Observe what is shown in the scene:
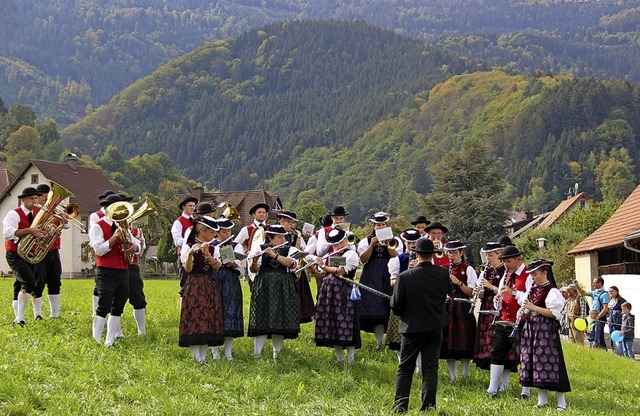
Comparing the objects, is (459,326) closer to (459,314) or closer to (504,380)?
(459,314)

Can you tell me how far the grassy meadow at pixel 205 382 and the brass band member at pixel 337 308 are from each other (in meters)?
0.34

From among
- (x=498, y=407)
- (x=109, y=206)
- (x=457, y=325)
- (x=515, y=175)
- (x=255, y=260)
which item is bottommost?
(x=498, y=407)

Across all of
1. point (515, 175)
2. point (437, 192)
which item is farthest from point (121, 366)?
point (515, 175)

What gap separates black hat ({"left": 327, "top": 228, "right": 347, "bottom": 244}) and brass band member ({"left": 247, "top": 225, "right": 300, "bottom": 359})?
657 millimetres

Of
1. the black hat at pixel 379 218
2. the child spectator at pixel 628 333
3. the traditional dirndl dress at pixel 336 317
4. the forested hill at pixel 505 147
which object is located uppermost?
the forested hill at pixel 505 147

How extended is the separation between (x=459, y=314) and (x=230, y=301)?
10.2 ft

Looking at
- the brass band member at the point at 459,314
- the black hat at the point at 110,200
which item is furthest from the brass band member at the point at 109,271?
the brass band member at the point at 459,314

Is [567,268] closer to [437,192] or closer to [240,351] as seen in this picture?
[437,192]

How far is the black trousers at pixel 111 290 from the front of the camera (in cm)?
1142

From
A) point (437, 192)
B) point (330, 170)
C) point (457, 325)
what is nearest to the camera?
point (457, 325)

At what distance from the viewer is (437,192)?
2662 inches

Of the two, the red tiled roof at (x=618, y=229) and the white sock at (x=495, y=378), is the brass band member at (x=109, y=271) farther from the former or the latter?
the red tiled roof at (x=618, y=229)

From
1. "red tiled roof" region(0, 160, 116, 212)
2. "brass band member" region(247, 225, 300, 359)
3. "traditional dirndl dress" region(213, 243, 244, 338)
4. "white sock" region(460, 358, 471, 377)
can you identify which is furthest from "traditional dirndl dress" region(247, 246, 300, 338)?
"red tiled roof" region(0, 160, 116, 212)

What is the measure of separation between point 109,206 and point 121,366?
2508 millimetres
